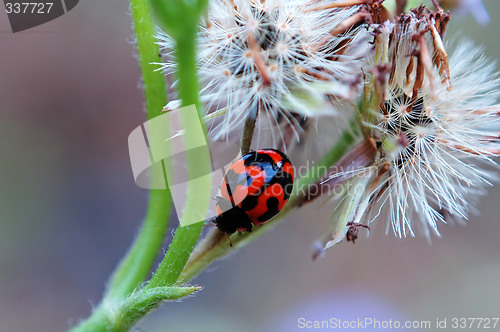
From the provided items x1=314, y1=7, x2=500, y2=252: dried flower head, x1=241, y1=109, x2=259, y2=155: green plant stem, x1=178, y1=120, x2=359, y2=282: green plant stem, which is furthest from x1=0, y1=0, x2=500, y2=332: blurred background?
x1=241, y1=109, x2=259, y2=155: green plant stem

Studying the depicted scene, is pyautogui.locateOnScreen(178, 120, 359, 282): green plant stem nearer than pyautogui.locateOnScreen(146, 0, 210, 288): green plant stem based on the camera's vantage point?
No

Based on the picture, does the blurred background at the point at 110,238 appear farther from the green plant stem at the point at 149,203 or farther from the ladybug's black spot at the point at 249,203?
the ladybug's black spot at the point at 249,203

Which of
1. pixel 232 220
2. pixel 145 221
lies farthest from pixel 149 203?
pixel 232 220

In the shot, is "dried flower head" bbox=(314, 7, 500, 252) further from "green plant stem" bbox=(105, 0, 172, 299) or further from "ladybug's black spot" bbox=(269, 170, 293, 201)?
"green plant stem" bbox=(105, 0, 172, 299)

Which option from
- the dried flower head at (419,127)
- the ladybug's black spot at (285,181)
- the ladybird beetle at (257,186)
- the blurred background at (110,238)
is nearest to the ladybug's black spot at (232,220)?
the ladybird beetle at (257,186)

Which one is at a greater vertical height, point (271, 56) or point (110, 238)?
point (271, 56)

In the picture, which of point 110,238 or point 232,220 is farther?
point 110,238

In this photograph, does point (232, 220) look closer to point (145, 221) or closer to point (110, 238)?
point (145, 221)

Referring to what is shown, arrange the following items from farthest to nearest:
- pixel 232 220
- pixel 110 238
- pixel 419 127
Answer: pixel 110 238, pixel 419 127, pixel 232 220
